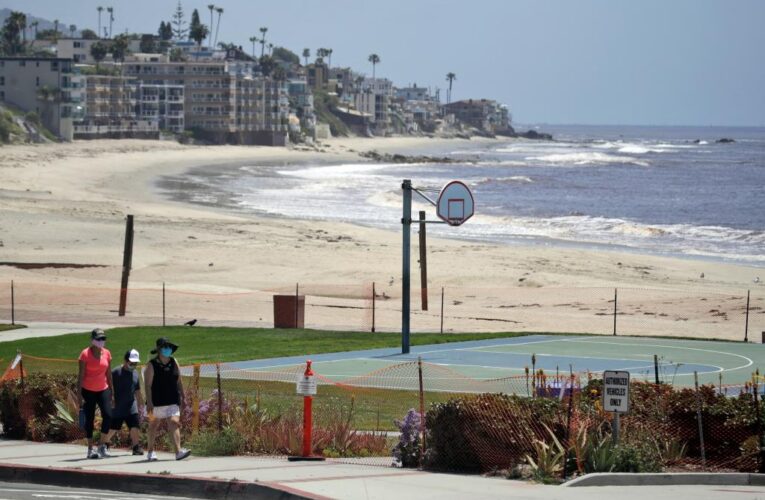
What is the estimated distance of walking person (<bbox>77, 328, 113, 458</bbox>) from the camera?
17031 millimetres

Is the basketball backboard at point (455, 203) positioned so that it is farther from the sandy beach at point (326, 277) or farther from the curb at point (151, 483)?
the curb at point (151, 483)

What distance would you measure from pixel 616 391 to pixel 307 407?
12.6 feet

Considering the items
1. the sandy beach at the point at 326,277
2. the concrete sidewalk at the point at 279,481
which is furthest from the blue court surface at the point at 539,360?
the concrete sidewalk at the point at 279,481

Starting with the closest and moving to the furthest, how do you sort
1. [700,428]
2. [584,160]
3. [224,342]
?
[700,428] → [224,342] → [584,160]

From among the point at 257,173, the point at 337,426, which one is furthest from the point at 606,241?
the point at 257,173

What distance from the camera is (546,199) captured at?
100625 millimetres

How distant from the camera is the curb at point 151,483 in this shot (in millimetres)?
14445

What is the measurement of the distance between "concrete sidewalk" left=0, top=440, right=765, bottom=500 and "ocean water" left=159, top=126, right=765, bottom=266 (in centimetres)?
3751

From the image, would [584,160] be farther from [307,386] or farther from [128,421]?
[307,386]

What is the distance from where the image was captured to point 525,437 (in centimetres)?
1562

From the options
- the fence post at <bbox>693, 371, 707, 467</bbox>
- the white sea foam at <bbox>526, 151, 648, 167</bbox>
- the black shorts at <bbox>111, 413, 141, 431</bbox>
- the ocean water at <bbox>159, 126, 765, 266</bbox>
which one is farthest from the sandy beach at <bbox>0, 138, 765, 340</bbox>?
the white sea foam at <bbox>526, 151, 648, 167</bbox>

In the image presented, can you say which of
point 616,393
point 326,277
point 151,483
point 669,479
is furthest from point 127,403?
point 326,277

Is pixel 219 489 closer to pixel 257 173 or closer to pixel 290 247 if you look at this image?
pixel 290 247

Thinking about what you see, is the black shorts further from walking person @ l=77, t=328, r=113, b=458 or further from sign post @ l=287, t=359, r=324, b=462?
sign post @ l=287, t=359, r=324, b=462
